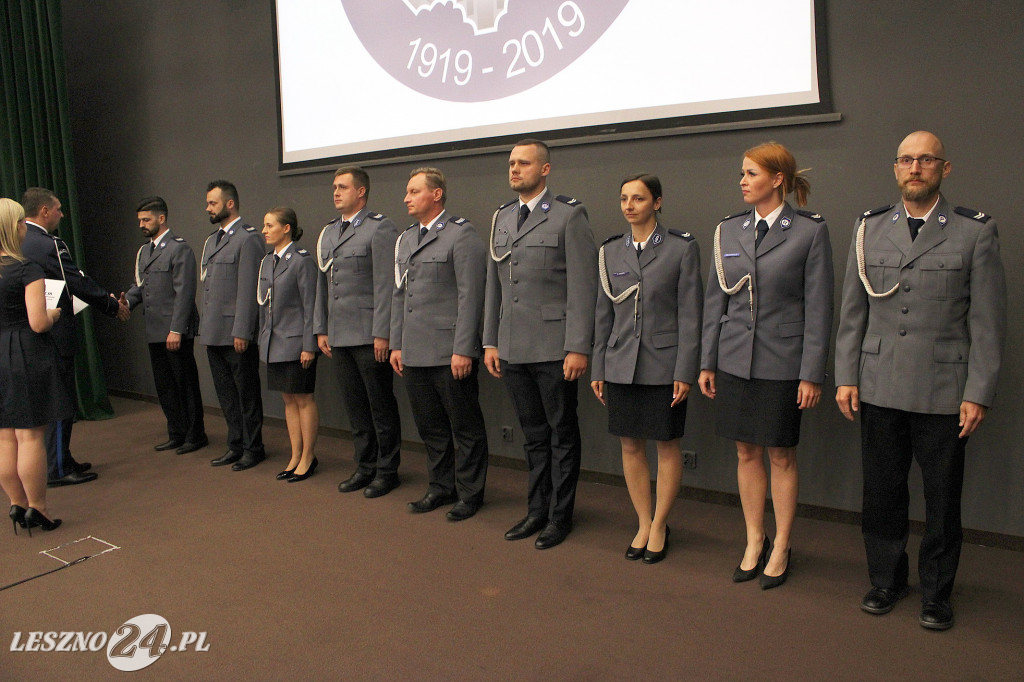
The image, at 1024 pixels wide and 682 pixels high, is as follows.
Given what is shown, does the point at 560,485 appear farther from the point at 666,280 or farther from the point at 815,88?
the point at 815,88

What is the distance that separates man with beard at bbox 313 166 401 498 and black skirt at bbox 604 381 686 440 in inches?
51.6

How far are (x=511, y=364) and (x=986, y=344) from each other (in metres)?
1.70

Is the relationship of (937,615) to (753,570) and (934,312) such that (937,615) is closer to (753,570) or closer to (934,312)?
(753,570)

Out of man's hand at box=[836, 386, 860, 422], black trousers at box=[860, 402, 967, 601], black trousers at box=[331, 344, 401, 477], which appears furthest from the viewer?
black trousers at box=[331, 344, 401, 477]

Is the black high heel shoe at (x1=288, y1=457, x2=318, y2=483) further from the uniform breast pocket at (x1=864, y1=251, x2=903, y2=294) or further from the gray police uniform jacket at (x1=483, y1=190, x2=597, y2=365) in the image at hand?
the uniform breast pocket at (x1=864, y1=251, x2=903, y2=294)

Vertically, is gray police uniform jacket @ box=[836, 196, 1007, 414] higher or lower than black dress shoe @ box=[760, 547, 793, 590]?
higher

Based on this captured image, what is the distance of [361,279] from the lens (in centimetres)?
386

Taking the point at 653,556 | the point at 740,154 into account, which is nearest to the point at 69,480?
the point at 653,556

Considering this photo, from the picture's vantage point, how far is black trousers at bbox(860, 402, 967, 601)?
2.35 meters

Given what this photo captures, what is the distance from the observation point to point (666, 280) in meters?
2.86

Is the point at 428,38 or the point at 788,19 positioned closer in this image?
the point at 788,19

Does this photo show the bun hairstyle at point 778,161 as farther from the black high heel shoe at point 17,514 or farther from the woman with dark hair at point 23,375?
the black high heel shoe at point 17,514

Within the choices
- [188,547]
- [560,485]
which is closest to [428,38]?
[560,485]

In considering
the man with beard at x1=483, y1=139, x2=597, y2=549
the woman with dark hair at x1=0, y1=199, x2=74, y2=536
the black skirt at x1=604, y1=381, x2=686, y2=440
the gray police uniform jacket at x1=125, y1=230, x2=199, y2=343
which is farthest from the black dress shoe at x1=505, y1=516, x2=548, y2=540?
the gray police uniform jacket at x1=125, y1=230, x2=199, y2=343
